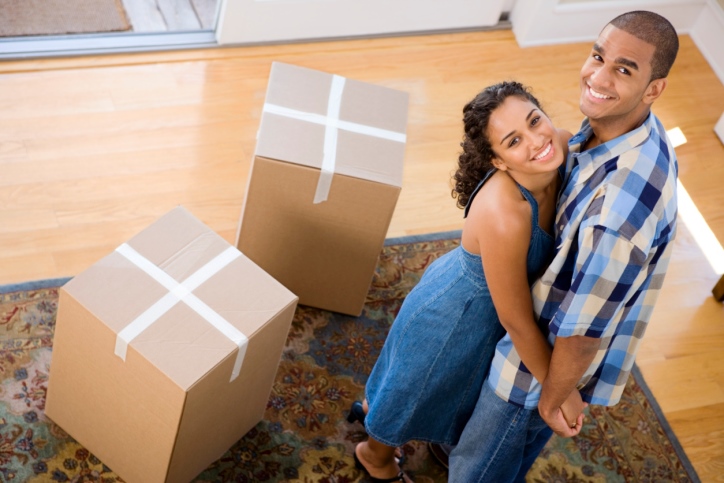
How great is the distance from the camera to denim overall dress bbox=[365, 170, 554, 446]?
1920 mm

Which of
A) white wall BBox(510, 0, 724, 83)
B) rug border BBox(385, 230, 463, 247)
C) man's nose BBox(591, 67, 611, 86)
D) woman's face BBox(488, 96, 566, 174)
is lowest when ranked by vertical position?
rug border BBox(385, 230, 463, 247)

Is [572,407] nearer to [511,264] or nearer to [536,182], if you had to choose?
[511,264]

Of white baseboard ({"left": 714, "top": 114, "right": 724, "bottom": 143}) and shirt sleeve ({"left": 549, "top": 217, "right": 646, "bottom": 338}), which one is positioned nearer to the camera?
shirt sleeve ({"left": 549, "top": 217, "right": 646, "bottom": 338})

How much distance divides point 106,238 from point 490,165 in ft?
4.34

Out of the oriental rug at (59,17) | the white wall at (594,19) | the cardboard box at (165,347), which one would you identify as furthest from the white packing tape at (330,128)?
the white wall at (594,19)

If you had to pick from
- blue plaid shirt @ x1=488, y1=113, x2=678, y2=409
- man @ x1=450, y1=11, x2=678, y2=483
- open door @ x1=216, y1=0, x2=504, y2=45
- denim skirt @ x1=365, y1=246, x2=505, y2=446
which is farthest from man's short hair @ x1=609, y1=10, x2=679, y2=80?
open door @ x1=216, y1=0, x2=504, y2=45

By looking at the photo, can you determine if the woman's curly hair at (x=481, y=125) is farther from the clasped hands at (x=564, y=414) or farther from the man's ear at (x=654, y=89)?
the clasped hands at (x=564, y=414)

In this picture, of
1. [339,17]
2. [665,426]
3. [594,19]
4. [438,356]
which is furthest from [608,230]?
[594,19]

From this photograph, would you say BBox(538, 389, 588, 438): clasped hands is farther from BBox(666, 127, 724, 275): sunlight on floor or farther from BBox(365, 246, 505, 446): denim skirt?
BBox(666, 127, 724, 275): sunlight on floor

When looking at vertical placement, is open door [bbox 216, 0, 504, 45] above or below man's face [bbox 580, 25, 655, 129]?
below

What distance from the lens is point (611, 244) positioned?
1.60 metres

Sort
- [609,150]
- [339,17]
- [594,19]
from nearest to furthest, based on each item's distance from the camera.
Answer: [609,150], [339,17], [594,19]

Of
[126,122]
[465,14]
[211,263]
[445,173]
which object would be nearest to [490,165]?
[211,263]

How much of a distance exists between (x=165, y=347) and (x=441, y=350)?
0.59 metres
